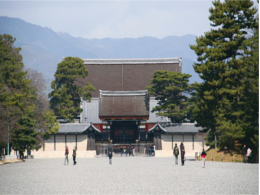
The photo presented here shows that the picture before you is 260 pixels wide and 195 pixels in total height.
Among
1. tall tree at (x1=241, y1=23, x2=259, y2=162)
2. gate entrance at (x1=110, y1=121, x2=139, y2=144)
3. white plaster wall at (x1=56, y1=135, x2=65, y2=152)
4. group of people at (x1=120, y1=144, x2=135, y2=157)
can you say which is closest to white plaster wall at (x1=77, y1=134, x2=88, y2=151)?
white plaster wall at (x1=56, y1=135, x2=65, y2=152)

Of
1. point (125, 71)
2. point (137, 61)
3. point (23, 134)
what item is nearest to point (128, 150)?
point (23, 134)

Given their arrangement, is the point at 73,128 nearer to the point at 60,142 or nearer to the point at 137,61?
the point at 60,142

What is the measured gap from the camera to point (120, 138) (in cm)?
6025

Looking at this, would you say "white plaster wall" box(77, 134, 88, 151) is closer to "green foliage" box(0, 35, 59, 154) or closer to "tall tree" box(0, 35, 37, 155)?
"green foliage" box(0, 35, 59, 154)

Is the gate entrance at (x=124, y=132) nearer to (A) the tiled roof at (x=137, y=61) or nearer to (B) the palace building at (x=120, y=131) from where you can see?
(B) the palace building at (x=120, y=131)

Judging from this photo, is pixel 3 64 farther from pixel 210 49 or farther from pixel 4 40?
pixel 210 49

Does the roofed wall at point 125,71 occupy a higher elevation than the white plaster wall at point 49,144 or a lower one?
higher

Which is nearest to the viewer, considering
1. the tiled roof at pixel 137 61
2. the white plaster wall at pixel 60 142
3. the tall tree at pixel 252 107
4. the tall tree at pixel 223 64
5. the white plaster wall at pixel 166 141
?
the tall tree at pixel 252 107

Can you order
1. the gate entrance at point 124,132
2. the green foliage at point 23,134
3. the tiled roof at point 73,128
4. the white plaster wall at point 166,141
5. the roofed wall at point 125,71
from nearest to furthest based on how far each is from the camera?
the green foliage at point 23,134
the tiled roof at point 73,128
the white plaster wall at point 166,141
the gate entrance at point 124,132
the roofed wall at point 125,71

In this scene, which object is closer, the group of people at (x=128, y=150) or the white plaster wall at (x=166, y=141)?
the group of people at (x=128, y=150)

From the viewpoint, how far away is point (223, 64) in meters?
35.5

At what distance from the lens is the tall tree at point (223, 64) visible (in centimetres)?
3516

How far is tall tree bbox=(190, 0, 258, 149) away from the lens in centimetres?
3516

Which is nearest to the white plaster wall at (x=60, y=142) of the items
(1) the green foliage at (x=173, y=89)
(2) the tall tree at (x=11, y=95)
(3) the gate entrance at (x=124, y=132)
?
(3) the gate entrance at (x=124, y=132)
